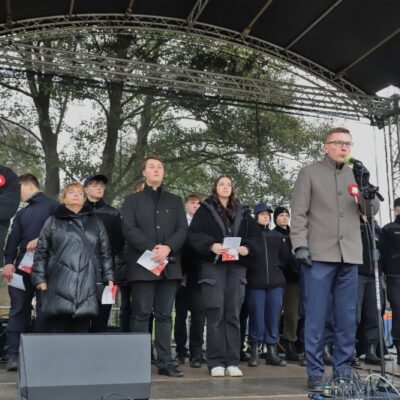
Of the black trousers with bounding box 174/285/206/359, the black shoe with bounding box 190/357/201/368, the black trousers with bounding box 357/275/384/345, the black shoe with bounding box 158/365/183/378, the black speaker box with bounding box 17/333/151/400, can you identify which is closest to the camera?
the black speaker box with bounding box 17/333/151/400

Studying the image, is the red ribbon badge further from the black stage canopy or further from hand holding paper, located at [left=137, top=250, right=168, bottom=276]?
the black stage canopy

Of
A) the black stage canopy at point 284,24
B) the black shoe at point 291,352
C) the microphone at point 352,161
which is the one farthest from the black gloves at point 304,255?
the black stage canopy at point 284,24

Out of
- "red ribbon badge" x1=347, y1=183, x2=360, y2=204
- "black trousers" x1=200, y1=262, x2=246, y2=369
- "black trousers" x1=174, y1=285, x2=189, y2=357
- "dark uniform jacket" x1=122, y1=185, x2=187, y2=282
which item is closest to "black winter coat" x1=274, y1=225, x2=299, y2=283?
"black trousers" x1=174, y1=285, x2=189, y2=357

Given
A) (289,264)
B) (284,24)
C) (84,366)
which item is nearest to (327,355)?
(289,264)

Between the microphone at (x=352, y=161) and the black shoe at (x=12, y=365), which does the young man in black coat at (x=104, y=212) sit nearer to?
the black shoe at (x=12, y=365)

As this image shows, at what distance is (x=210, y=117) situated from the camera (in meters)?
9.60

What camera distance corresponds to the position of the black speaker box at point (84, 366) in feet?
8.58

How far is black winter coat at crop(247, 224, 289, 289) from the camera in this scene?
5.49m

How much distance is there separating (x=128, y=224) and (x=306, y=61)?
6.23 metres

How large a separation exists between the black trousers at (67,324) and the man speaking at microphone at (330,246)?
1.63 meters

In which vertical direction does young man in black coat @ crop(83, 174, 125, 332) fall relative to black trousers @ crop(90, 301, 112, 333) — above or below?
above

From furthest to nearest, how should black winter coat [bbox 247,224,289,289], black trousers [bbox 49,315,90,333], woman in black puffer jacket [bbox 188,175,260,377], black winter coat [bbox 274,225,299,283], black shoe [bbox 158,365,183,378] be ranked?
1. black winter coat [bbox 274,225,299,283]
2. black winter coat [bbox 247,224,289,289]
3. woman in black puffer jacket [bbox 188,175,260,377]
4. black shoe [bbox 158,365,183,378]
5. black trousers [bbox 49,315,90,333]

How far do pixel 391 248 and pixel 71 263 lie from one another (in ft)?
11.3

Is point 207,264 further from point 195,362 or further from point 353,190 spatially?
point 353,190
